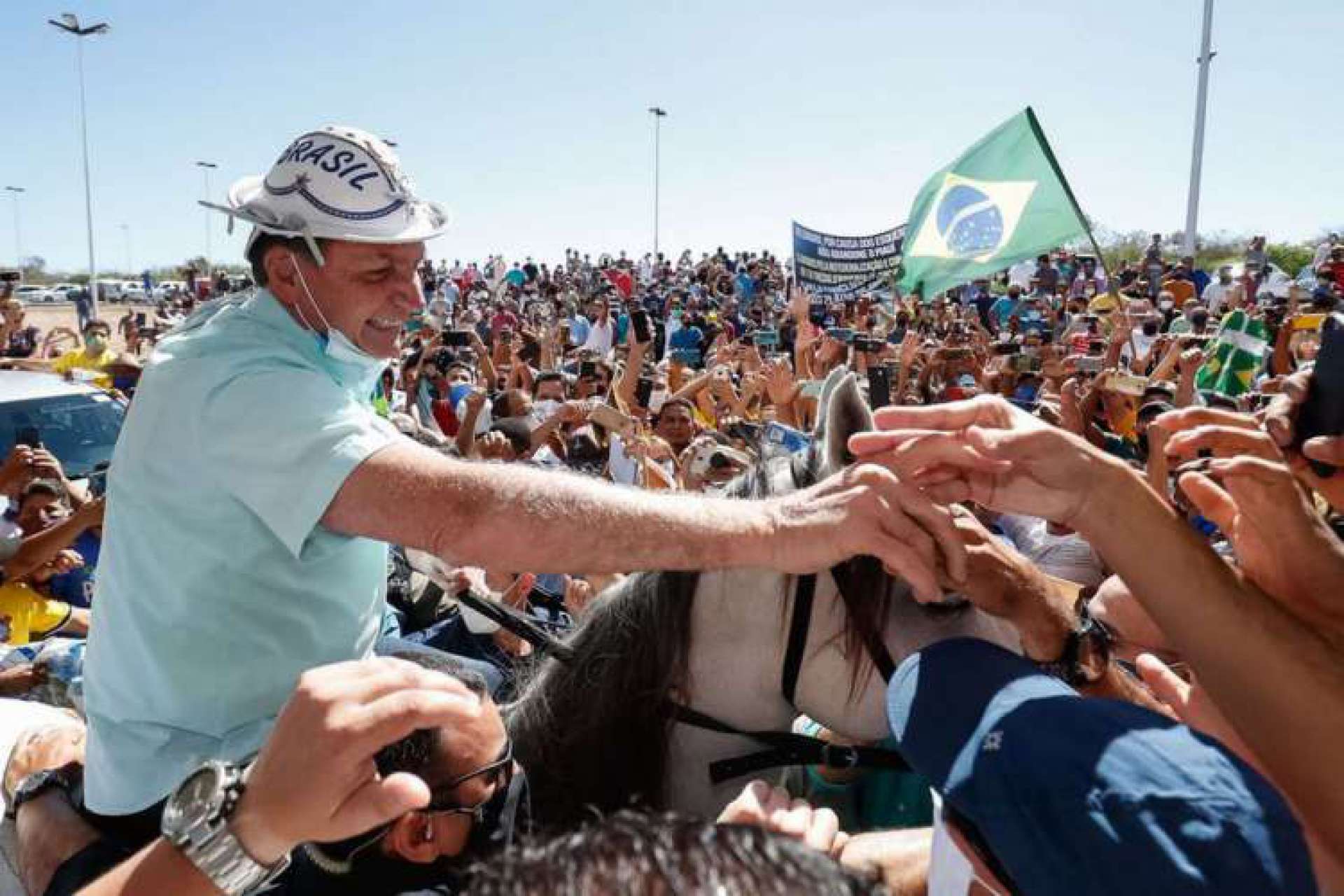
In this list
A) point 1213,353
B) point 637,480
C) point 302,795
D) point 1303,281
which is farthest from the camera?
point 1303,281

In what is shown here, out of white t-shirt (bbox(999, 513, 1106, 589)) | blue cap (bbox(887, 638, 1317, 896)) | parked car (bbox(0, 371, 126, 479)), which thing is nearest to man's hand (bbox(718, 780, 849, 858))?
blue cap (bbox(887, 638, 1317, 896))

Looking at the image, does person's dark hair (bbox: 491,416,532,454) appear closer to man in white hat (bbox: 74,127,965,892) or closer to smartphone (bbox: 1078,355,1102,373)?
man in white hat (bbox: 74,127,965,892)

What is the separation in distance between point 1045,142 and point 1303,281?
994 centimetres

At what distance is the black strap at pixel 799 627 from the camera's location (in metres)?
1.79

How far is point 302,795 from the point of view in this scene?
3.51 feet

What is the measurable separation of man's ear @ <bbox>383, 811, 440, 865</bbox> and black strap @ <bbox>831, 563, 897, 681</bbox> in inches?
33.5

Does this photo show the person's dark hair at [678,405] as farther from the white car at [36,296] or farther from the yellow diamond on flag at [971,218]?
the white car at [36,296]

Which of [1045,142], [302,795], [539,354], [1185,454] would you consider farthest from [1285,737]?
[539,354]

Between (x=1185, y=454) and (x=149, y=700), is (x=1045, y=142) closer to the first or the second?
(x=1185, y=454)

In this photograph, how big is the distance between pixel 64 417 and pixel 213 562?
26.2ft

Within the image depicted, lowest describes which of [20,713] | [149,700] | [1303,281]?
[20,713]

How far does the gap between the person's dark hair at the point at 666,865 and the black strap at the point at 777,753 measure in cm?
88

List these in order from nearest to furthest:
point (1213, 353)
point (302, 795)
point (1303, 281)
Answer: point (302, 795) → point (1213, 353) → point (1303, 281)

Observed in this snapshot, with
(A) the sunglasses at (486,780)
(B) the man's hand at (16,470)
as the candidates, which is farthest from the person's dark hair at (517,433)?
(A) the sunglasses at (486,780)
